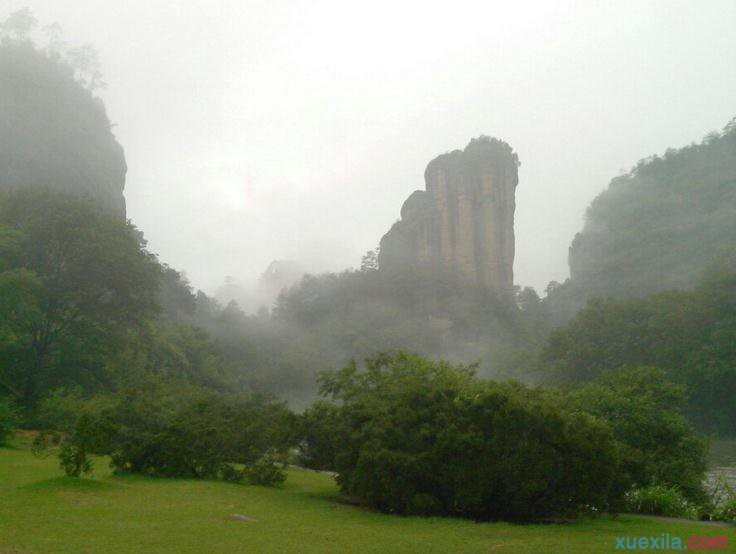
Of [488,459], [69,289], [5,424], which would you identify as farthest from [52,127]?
[488,459]

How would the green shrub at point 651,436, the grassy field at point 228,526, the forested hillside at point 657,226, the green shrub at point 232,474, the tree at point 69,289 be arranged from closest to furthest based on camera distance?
→ the grassy field at point 228,526, the green shrub at point 651,436, the green shrub at point 232,474, the tree at point 69,289, the forested hillside at point 657,226

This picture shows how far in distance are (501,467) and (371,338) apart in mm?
47241

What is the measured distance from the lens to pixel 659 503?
42.4 ft

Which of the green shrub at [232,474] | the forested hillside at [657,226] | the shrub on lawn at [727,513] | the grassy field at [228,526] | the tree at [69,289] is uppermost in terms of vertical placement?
the forested hillside at [657,226]

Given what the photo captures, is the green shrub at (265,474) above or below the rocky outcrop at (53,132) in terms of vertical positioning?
below

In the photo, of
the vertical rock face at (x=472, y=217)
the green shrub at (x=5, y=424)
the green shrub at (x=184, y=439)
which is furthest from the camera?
the vertical rock face at (x=472, y=217)

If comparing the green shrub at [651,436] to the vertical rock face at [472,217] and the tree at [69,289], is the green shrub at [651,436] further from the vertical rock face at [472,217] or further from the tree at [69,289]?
the vertical rock face at [472,217]

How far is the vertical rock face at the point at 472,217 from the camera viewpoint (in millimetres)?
78125

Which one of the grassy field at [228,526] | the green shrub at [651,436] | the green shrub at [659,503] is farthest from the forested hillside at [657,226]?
the grassy field at [228,526]

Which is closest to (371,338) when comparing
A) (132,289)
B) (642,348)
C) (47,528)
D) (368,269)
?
(368,269)

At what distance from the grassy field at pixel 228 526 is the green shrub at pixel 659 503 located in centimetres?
105

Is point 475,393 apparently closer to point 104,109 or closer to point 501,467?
point 501,467

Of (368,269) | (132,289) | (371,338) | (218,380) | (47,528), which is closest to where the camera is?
(47,528)

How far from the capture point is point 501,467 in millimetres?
11125
